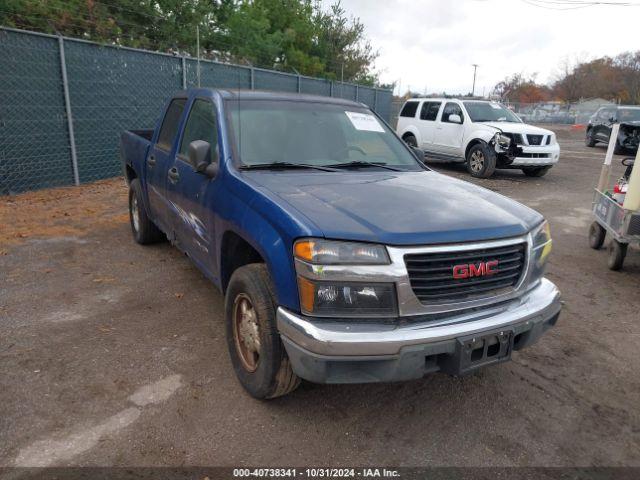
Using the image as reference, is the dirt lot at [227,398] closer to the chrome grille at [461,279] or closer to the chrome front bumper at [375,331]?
the chrome front bumper at [375,331]

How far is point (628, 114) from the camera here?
1883 centimetres

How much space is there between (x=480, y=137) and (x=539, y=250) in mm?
9599

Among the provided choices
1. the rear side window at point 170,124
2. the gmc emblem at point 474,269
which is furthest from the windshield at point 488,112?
the gmc emblem at point 474,269

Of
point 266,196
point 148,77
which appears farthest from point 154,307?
point 148,77

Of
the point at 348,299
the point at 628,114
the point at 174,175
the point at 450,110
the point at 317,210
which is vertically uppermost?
the point at 628,114

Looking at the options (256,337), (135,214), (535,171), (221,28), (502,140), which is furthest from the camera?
(221,28)

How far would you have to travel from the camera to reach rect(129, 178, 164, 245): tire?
5476mm

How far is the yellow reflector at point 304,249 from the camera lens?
229 centimetres

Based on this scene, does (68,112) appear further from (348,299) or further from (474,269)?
(474,269)

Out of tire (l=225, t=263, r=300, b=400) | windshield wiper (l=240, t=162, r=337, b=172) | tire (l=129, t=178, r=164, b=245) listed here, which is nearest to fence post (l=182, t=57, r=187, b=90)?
tire (l=129, t=178, r=164, b=245)

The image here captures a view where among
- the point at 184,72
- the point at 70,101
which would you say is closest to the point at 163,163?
the point at 70,101

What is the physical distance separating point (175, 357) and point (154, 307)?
0.93m

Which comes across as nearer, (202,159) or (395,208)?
(395,208)

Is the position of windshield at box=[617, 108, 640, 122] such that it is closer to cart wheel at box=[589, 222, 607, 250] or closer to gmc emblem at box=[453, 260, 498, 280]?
cart wheel at box=[589, 222, 607, 250]
